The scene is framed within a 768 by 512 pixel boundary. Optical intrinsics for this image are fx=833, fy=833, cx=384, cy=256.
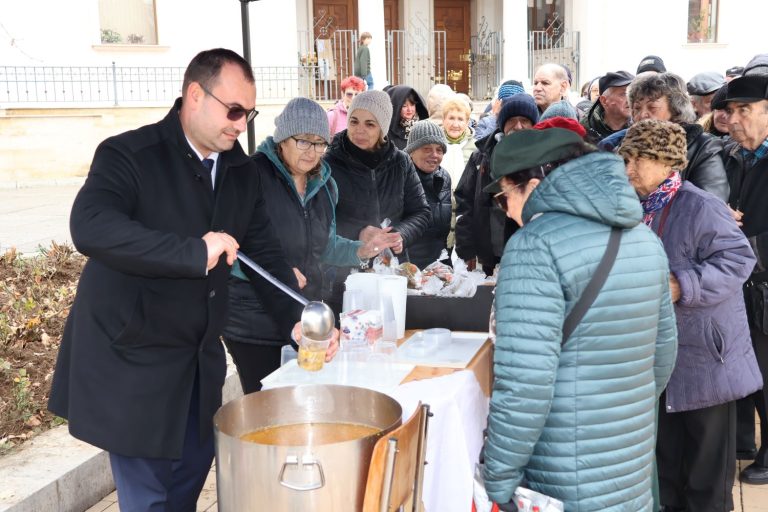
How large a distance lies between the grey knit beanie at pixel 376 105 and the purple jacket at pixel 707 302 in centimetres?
162

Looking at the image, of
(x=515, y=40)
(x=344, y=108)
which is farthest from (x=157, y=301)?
(x=515, y=40)

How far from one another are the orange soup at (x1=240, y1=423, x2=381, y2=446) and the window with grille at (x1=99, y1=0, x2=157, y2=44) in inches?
652

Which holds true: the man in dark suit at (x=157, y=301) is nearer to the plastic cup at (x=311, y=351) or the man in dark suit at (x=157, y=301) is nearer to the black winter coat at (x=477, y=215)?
the plastic cup at (x=311, y=351)

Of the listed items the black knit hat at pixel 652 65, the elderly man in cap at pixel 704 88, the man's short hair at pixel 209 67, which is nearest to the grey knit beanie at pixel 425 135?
the black knit hat at pixel 652 65

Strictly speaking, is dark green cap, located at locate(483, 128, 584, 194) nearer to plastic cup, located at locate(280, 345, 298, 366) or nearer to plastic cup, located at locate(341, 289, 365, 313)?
plastic cup, located at locate(341, 289, 365, 313)

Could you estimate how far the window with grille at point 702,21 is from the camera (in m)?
20.6

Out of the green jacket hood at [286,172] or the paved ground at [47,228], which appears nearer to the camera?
the green jacket hood at [286,172]

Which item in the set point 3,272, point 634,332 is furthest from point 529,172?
point 3,272

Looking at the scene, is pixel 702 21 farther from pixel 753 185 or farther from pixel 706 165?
pixel 706 165

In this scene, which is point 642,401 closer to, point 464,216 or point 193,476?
point 193,476

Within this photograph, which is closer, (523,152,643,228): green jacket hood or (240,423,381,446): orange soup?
(523,152,643,228): green jacket hood

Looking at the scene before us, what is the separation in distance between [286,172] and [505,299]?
60.8 inches

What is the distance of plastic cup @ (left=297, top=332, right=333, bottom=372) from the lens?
2.51 meters

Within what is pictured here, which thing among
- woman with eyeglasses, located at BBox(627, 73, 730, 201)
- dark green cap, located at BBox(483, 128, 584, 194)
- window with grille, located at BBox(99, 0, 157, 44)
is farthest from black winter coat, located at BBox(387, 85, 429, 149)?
window with grille, located at BBox(99, 0, 157, 44)
